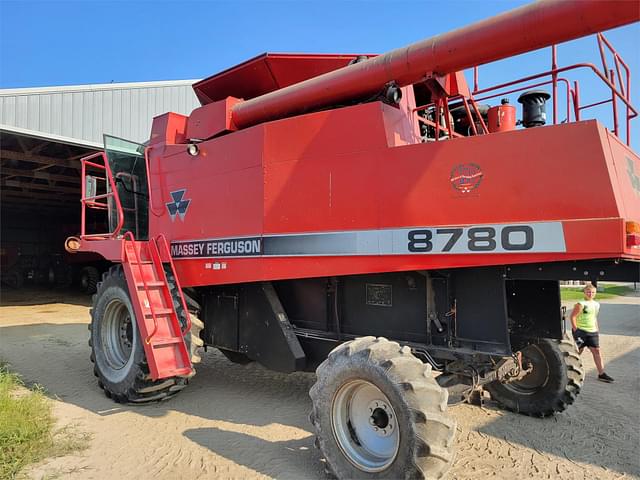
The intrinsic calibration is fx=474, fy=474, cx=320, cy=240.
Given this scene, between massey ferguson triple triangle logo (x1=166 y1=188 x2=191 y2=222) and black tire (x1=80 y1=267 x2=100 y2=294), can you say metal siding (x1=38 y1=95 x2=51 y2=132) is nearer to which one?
black tire (x1=80 y1=267 x2=100 y2=294)

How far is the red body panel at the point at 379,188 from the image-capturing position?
305 centimetres

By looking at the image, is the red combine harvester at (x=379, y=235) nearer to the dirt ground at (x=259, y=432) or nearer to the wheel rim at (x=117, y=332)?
the wheel rim at (x=117, y=332)

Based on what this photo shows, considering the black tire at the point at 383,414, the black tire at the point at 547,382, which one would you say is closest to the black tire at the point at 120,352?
the black tire at the point at 383,414

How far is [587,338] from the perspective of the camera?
7238 mm

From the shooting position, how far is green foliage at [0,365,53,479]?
149 inches

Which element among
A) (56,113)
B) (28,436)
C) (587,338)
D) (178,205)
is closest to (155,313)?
(178,205)

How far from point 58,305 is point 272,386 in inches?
507

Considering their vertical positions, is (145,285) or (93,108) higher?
(93,108)

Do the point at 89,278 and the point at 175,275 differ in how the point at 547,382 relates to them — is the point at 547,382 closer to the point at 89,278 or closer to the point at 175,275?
the point at 175,275

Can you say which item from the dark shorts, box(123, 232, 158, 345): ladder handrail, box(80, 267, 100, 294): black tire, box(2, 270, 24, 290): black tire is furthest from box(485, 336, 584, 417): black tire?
box(2, 270, 24, 290): black tire

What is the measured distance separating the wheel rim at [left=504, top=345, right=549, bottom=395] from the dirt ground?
0.31 m

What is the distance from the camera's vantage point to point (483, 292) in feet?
12.2

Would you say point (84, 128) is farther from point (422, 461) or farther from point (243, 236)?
point (422, 461)

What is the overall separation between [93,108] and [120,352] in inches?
441
